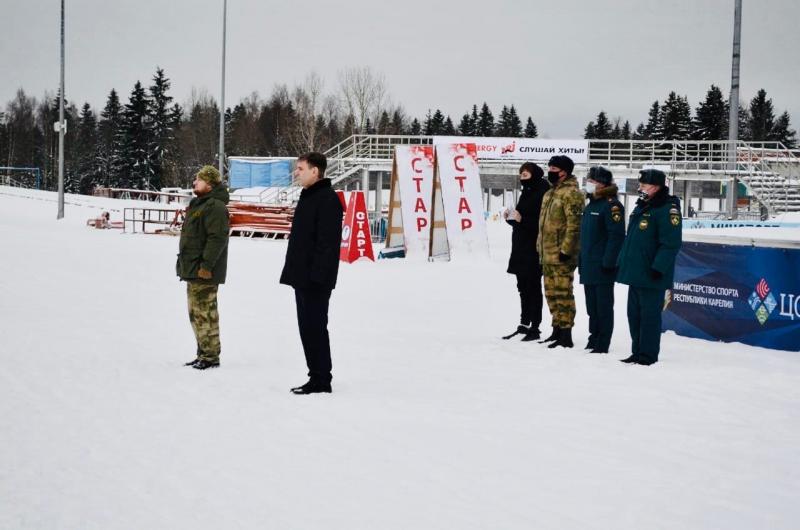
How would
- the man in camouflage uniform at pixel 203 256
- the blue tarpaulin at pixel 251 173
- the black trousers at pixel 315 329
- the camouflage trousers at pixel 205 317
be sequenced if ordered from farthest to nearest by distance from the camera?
the blue tarpaulin at pixel 251 173 → the camouflage trousers at pixel 205 317 → the man in camouflage uniform at pixel 203 256 → the black trousers at pixel 315 329

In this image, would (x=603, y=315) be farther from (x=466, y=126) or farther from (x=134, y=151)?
(x=466, y=126)

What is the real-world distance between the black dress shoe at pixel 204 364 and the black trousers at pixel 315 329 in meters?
1.35

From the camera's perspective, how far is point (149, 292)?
13.9 m

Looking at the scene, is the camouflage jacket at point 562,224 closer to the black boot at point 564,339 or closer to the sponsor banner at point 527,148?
the black boot at point 564,339

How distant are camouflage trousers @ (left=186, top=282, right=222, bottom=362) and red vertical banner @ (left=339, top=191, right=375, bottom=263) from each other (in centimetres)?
1287

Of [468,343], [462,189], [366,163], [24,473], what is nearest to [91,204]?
[366,163]

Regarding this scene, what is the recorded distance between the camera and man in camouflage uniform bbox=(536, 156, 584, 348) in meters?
9.12

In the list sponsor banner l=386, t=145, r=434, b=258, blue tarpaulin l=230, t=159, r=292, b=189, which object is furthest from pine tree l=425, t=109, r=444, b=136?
sponsor banner l=386, t=145, r=434, b=258

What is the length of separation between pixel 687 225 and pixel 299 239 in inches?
720

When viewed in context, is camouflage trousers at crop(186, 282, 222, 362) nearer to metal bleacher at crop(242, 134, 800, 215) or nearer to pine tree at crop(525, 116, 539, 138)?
metal bleacher at crop(242, 134, 800, 215)

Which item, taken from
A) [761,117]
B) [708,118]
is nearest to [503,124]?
[761,117]

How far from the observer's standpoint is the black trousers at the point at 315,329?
22.6 feet

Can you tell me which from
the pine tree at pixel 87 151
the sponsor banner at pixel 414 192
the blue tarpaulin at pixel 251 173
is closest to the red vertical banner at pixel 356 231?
the sponsor banner at pixel 414 192

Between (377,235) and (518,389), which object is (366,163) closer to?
(377,235)
